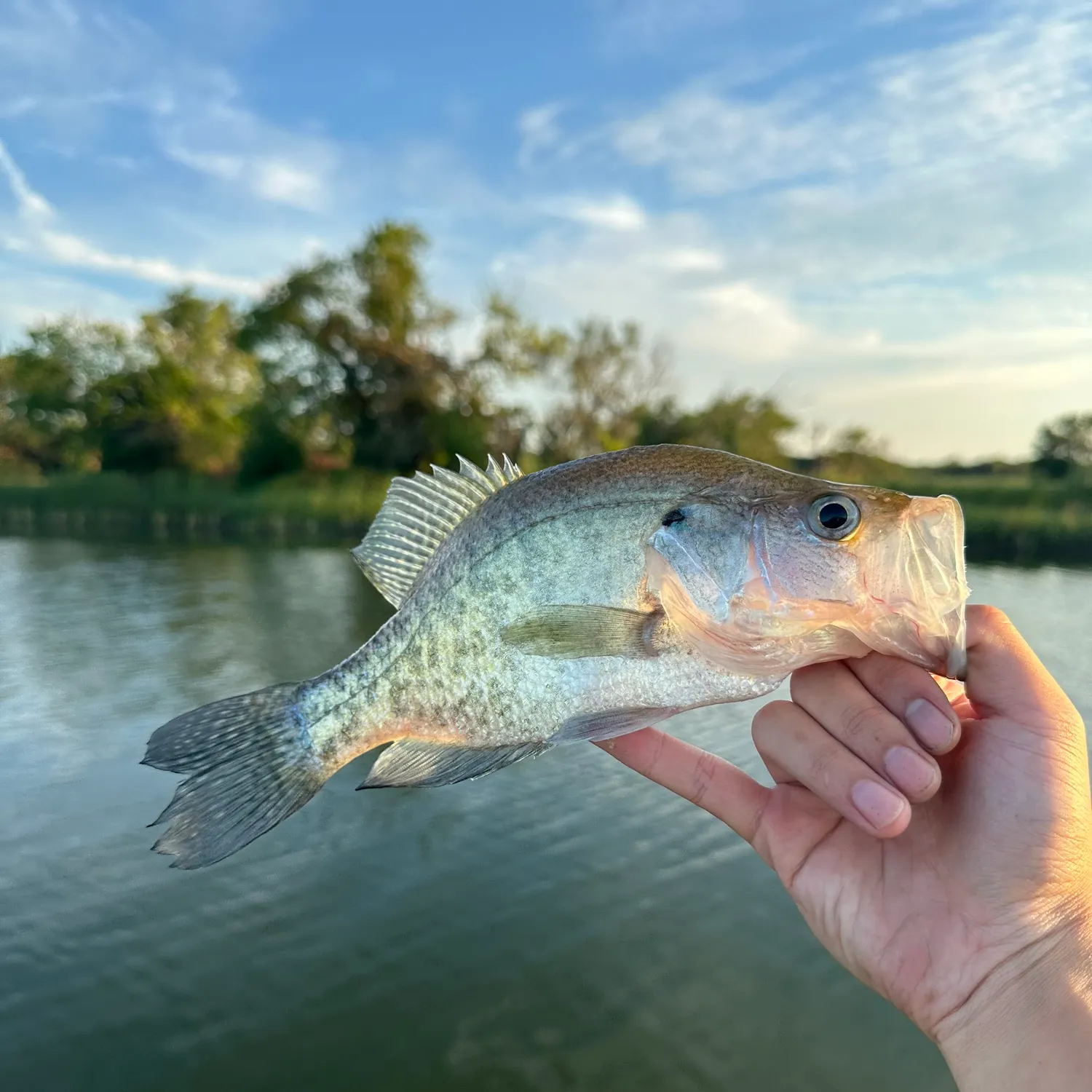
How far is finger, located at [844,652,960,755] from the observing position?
5.08ft

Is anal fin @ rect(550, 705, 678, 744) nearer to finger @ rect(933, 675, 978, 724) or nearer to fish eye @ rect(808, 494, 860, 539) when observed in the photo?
fish eye @ rect(808, 494, 860, 539)

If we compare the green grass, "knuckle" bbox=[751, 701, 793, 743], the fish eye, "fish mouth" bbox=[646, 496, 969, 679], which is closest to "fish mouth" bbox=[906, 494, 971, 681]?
"fish mouth" bbox=[646, 496, 969, 679]

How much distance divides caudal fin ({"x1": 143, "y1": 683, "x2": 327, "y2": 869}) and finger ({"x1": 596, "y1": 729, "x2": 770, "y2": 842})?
2.76ft

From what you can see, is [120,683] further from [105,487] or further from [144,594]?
[105,487]

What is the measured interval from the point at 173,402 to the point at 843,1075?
5156 cm

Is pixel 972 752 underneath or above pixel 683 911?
above

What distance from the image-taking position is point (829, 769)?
161cm

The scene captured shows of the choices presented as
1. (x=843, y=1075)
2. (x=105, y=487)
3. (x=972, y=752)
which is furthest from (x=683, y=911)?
(x=105, y=487)

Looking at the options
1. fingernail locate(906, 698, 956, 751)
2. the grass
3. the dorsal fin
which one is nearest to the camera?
fingernail locate(906, 698, 956, 751)

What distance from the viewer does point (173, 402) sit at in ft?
158

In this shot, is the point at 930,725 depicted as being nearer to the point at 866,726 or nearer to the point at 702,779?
the point at 866,726

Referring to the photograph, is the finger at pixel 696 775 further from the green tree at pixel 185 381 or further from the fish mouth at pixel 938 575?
the green tree at pixel 185 381

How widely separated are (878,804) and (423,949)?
4188mm

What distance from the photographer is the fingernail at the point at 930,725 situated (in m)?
1.54
